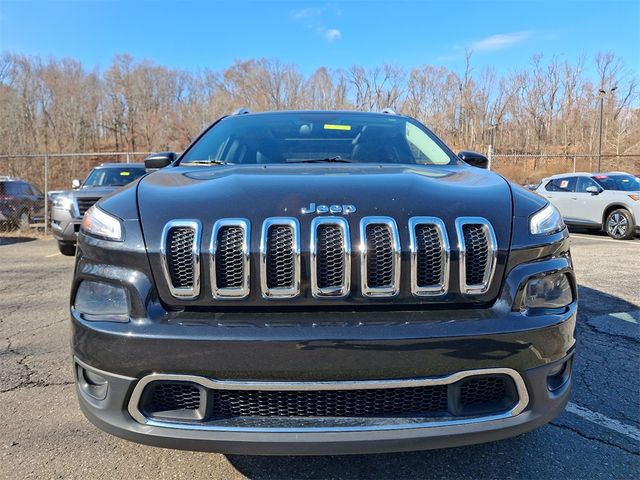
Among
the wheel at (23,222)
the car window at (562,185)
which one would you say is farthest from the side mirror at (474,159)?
the wheel at (23,222)

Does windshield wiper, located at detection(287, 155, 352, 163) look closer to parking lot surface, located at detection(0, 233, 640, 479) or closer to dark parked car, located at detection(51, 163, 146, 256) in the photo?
parking lot surface, located at detection(0, 233, 640, 479)

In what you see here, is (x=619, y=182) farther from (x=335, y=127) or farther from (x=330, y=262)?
(x=330, y=262)

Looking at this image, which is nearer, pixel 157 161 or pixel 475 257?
pixel 475 257

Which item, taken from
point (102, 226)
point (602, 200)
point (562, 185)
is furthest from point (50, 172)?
point (102, 226)

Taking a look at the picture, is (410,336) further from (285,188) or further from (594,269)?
(594,269)

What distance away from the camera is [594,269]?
6.73 metres

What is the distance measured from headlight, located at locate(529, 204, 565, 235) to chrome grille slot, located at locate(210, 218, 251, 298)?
1.12 m

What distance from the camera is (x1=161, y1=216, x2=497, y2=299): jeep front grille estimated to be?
1.70 m

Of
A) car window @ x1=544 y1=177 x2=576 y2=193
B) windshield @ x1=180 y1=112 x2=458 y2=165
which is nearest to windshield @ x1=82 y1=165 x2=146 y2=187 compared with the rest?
windshield @ x1=180 y1=112 x2=458 y2=165

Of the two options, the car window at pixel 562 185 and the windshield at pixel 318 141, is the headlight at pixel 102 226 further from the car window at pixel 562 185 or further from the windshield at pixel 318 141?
the car window at pixel 562 185

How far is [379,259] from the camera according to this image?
1718 millimetres

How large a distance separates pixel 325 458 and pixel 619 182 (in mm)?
11822

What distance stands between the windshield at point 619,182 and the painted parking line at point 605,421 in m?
10.2

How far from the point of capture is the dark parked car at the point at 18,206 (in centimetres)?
1235
